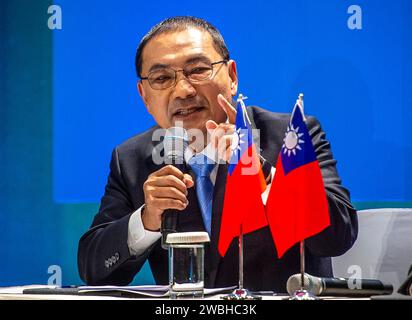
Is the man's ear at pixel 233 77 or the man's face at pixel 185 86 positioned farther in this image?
the man's ear at pixel 233 77

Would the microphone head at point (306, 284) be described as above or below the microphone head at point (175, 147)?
below

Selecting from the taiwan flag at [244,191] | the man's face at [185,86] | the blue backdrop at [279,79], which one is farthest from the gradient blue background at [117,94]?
the taiwan flag at [244,191]

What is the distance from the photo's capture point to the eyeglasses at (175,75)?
284 centimetres

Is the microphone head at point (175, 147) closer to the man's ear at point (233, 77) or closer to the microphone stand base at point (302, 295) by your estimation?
the microphone stand base at point (302, 295)

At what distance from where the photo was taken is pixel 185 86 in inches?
110

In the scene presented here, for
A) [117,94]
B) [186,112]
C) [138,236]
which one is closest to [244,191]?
[138,236]

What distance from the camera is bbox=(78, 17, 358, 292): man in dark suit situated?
2.49m

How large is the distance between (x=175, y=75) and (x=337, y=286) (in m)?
1.28

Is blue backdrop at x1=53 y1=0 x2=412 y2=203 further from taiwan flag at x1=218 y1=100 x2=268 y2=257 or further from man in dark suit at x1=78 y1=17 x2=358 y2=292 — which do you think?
taiwan flag at x1=218 y1=100 x2=268 y2=257

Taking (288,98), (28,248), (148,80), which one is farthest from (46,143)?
(288,98)

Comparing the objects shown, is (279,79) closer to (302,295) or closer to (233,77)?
(233,77)

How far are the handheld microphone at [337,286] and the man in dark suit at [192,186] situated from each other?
53cm

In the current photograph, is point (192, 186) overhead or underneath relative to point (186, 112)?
underneath

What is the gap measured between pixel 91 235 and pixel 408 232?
1.19m
